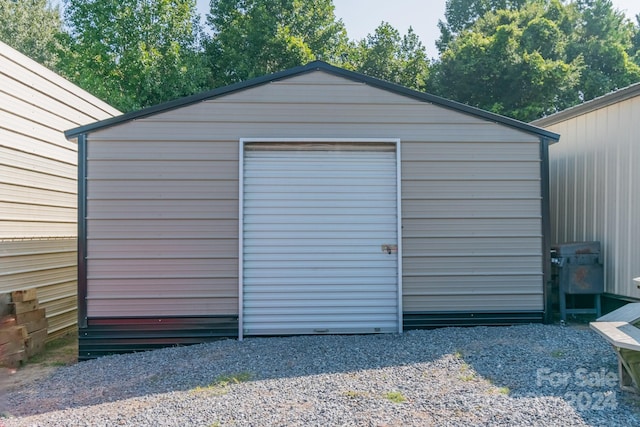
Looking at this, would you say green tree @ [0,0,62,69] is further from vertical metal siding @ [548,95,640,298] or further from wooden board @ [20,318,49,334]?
vertical metal siding @ [548,95,640,298]

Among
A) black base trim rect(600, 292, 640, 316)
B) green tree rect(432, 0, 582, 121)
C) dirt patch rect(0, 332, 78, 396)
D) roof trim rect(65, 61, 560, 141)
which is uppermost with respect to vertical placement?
green tree rect(432, 0, 582, 121)

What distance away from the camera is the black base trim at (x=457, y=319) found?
210 inches

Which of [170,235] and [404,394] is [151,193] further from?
[404,394]

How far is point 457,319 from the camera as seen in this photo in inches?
211


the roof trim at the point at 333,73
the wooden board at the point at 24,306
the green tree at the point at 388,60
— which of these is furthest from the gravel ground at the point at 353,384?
the green tree at the point at 388,60

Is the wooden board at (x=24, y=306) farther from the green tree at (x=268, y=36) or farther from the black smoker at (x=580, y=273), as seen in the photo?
the green tree at (x=268, y=36)

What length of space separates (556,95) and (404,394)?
16644 mm

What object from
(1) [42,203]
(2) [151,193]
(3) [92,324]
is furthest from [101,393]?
(1) [42,203]

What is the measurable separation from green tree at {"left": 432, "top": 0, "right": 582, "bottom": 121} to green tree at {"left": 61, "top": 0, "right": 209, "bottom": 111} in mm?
9109

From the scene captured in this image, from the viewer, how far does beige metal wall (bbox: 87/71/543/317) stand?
5.16 meters

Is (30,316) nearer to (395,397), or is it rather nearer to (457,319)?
(395,397)

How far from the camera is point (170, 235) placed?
17.1 feet

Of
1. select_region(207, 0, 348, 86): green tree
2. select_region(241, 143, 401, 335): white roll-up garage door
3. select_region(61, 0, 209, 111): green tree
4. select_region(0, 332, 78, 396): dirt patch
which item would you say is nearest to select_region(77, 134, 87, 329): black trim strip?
select_region(0, 332, 78, 396): dirt patch

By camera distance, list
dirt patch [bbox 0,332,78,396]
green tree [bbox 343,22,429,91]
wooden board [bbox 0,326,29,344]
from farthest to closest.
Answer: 1. green tree [bbox 343,22,429,91]
2. wooden board [bbox 0,326,29,344]
3. dirt patch [bbox 0,332,78,396]
